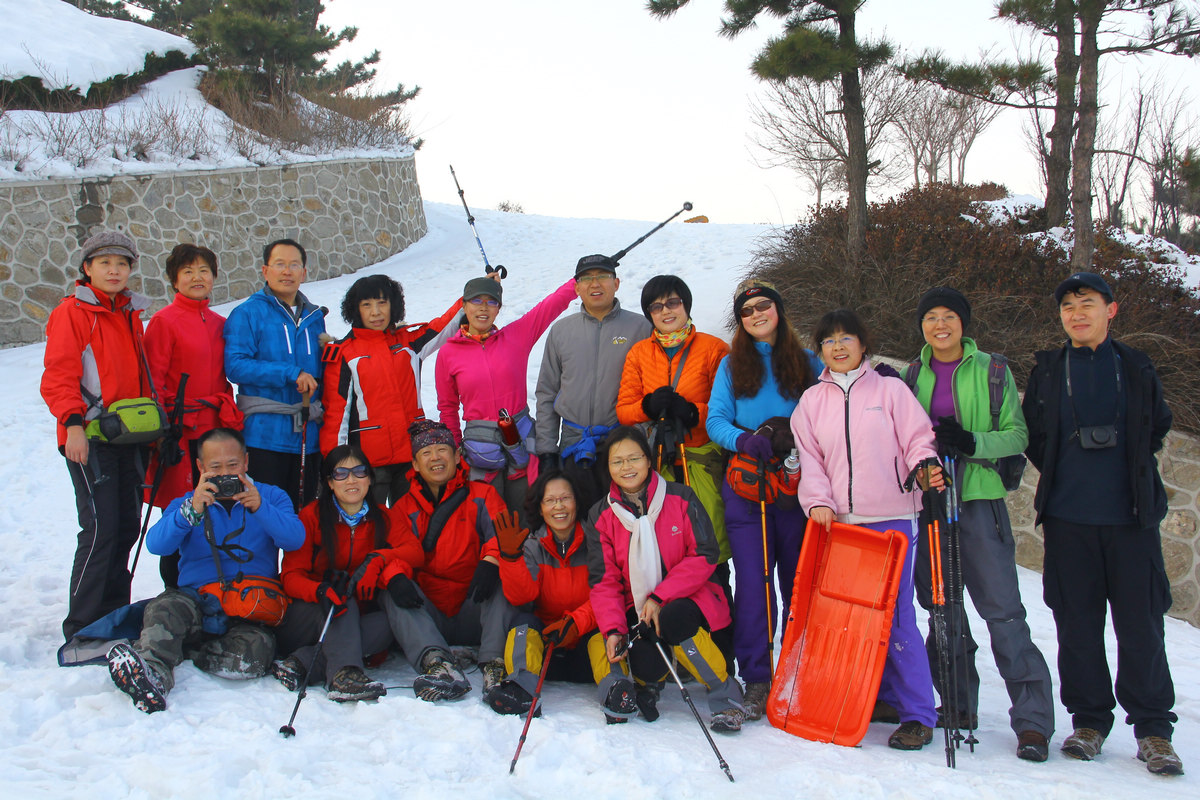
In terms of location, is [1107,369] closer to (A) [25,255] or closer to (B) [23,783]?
(B) [23,783]

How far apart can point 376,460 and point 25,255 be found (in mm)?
7827

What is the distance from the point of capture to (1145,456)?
2.92m

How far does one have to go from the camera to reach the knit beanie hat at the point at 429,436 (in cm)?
386

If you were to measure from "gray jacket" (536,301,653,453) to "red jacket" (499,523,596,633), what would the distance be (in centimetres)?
56

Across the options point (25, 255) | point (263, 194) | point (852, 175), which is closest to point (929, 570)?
point (852, 175)

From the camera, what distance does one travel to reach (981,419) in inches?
126

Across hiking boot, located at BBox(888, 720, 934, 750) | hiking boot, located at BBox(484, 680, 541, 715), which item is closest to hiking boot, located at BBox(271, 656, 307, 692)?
hiking boot, located at BBox(484, 680, 541, 715)

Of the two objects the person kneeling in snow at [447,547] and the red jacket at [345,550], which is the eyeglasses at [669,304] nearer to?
the person kneeling in snow at [447,547]

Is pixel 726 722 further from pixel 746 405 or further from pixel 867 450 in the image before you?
pixel 746 405

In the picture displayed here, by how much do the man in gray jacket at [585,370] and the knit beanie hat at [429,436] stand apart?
462 mm

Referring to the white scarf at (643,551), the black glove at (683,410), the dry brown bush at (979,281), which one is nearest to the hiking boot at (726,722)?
the white scarf at (643,551)

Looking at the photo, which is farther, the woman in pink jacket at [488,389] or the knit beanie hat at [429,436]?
the woman in pink jacket at [488,389]

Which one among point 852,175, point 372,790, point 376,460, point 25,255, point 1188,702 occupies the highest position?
point 852,175

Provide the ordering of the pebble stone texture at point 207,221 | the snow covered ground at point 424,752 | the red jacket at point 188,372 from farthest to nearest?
the pebble stone texture at point 207,221
the red jacket at point 188,372
the snow covered ground at point 424,752
